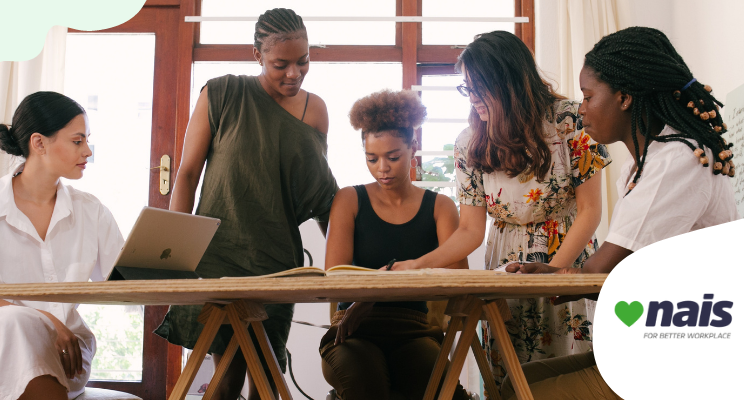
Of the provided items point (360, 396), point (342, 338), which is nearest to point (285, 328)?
point (342, 338)

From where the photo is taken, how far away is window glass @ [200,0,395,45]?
3.47 metres

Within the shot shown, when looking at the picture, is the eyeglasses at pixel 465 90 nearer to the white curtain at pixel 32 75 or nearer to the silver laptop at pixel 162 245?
the silver laptop at pixel 162 245

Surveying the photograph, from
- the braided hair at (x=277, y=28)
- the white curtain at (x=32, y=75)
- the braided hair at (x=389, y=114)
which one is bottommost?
the braided hair at (x=389, y=114)

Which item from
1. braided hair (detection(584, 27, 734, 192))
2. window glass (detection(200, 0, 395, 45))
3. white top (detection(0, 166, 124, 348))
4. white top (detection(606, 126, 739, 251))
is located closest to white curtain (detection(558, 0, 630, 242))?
window glass (detection(200, 0, 395, 45))

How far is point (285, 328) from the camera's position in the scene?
1715 millimetres

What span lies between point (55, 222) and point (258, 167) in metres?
0.64

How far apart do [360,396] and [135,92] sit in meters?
2.67

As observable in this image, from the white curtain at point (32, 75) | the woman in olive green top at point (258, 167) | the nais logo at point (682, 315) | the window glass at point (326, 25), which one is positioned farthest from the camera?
the window glass at point (326, 25)

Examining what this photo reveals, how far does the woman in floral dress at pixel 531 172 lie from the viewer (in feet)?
Result: 4.90

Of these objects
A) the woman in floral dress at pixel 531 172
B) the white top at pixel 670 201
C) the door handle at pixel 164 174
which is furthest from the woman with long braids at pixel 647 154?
the door handle at pixel 164 174

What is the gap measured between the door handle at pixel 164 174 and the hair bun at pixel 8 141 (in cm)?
148

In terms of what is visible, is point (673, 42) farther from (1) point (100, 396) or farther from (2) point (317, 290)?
(1) point (100, 396)

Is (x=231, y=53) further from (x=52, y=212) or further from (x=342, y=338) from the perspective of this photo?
(x=342, y=338)

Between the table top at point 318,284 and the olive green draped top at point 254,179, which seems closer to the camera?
the table top at point 318,284
